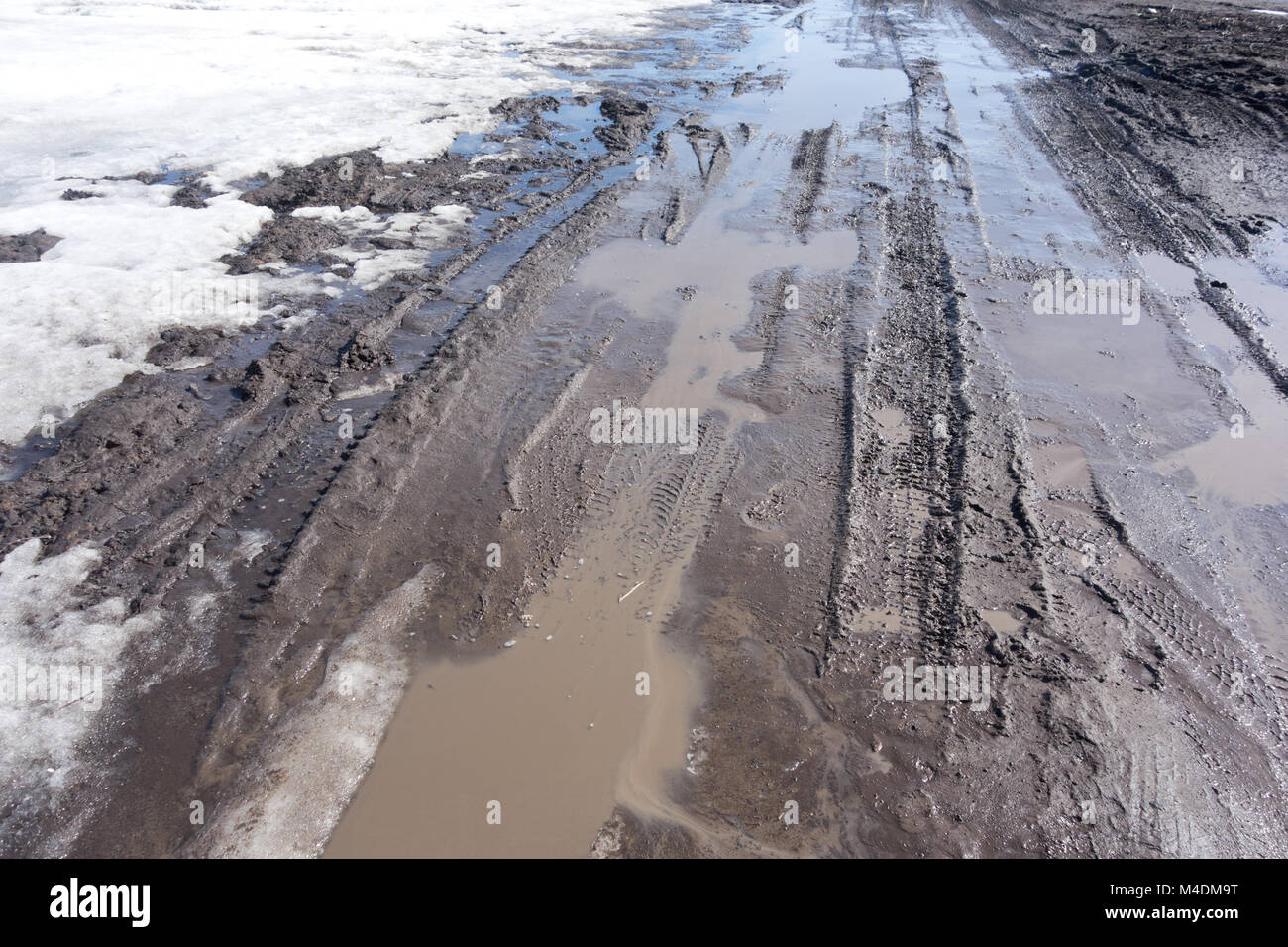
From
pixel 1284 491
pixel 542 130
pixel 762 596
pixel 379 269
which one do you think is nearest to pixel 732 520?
pixel 762 596

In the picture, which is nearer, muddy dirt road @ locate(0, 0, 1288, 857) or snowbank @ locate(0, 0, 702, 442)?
muddy dirt road @ locate(0, 0, 1288, 857)

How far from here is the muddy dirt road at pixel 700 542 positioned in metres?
4.29

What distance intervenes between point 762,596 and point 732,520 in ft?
2.80

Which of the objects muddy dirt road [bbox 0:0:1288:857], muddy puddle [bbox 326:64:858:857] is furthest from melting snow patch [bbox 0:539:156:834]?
muddy puddle [bbox 326:64:858:857]

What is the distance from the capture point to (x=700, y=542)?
5953mm

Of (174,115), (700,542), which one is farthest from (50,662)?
(174,115)

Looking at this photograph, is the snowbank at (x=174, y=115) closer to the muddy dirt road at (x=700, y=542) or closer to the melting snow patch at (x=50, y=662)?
the muddy dirt road at (x=700, y=542)

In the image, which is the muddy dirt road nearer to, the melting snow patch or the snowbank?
the melting snow patch

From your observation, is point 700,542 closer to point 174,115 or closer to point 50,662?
point 50,662

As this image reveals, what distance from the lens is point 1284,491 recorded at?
258 inches

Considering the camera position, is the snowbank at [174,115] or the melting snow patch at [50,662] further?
the snowbank at [174,115]

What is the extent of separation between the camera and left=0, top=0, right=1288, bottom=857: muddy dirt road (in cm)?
429

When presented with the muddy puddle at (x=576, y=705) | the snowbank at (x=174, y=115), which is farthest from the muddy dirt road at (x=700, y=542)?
the snowbank at (x=174, y=115)
